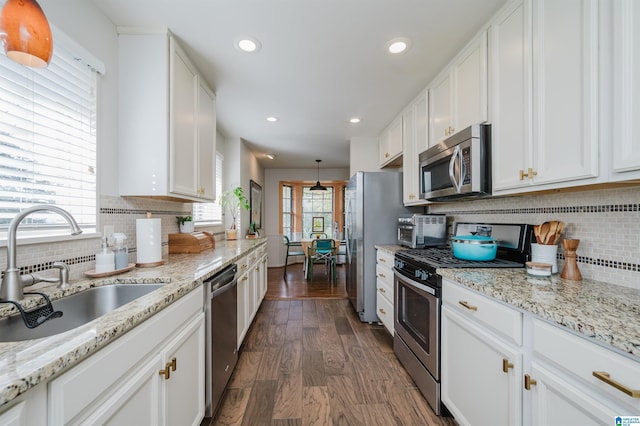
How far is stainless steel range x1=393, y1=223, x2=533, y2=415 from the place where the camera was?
1620 mm

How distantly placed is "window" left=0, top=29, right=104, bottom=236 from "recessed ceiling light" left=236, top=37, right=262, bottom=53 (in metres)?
0.87

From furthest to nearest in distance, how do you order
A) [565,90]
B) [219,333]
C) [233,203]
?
[233,203] → [219,333] → [565,90]

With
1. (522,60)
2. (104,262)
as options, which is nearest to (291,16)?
(522,60)

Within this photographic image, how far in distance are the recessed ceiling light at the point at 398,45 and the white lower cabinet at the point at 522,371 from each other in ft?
5.40

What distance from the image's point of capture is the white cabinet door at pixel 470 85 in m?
1.67

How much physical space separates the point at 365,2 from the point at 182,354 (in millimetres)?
2095

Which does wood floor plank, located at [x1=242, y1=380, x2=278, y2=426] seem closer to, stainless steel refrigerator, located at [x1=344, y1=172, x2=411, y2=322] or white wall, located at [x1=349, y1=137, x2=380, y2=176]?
stainless steel refrigerator, located at [x1=344, y1=172, x2=411, y2=322]

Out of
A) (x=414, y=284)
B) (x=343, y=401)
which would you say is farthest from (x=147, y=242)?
(x=414, y=284)

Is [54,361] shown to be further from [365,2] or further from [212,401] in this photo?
[365,2]

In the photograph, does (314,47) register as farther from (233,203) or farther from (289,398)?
(233,203)

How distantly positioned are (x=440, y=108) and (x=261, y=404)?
8.51 ft

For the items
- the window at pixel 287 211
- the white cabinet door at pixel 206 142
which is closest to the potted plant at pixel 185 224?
the white cabinet door at pixel 206 142

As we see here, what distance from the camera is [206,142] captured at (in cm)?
236

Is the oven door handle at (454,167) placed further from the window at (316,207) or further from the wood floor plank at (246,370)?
the window at (316,207)
